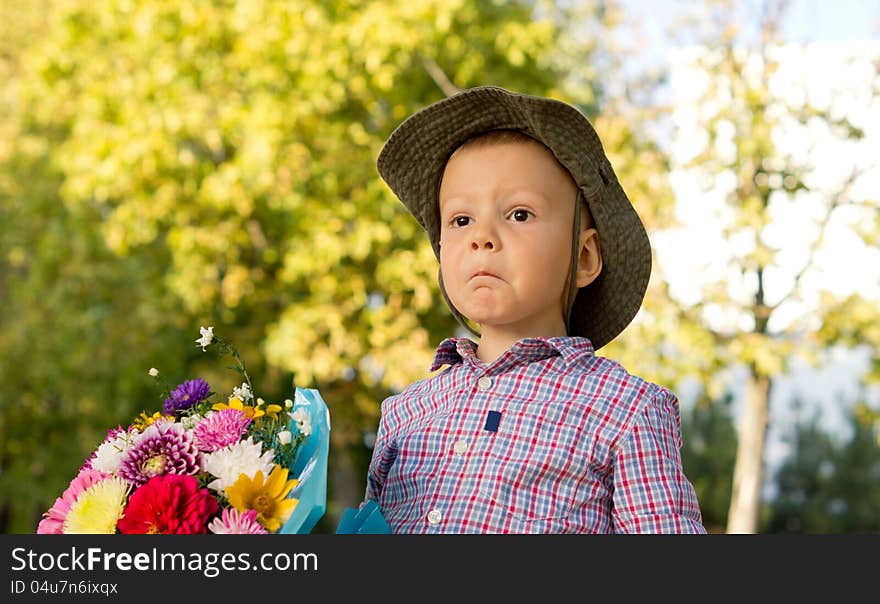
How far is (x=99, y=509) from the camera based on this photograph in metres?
1.59

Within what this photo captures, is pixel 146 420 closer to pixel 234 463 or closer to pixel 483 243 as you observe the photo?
pixel 234 463

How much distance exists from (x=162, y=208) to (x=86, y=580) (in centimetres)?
901

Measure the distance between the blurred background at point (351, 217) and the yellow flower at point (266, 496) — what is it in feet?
21.2

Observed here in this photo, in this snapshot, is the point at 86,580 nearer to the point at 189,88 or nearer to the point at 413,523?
the point at 413,523

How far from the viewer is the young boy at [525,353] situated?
198 cm

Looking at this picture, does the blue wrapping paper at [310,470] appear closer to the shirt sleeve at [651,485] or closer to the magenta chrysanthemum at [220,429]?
the magenta chrysanthemum at [220,429]

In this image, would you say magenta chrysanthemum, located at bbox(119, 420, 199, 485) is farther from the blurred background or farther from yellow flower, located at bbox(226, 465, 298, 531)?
the blurred background

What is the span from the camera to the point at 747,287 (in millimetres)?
8359

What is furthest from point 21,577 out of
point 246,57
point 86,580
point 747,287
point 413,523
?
point 246,57

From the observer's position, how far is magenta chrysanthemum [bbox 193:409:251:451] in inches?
66.4

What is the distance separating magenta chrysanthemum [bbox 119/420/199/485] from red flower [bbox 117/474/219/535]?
0.07m

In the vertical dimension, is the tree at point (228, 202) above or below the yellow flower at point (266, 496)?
above

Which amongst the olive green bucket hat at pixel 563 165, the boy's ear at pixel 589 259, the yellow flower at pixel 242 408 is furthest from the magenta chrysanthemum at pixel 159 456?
the boy's ear at pixel 589 259

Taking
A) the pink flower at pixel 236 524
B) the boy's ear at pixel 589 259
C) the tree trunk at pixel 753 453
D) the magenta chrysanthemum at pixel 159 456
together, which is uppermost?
the tree trunk at pixel 753 453
